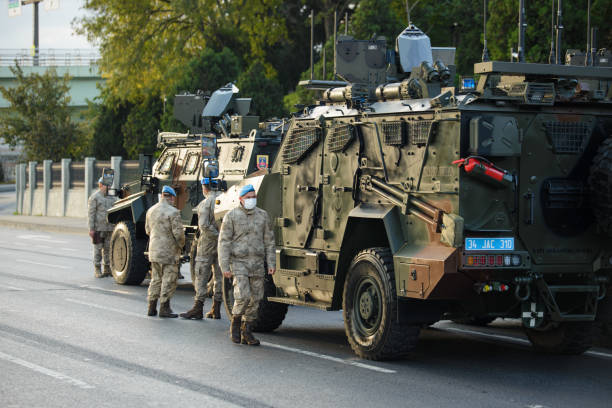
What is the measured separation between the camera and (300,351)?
39.1 ft

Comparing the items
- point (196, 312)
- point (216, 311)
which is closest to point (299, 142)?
point (216, 311)

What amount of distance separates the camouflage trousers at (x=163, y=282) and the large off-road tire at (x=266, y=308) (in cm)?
162

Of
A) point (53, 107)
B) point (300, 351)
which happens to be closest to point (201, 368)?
point (300, 351)

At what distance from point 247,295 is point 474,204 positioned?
3176mm

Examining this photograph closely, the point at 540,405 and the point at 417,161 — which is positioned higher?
the point at 417,161

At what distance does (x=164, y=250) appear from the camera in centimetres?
1501

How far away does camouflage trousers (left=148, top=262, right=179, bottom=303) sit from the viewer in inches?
585

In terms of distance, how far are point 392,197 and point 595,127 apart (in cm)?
214

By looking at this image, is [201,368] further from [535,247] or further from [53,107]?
[53,107]

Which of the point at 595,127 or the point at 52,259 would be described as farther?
the point at 52,259

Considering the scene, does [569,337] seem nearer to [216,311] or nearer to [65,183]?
[216,311]

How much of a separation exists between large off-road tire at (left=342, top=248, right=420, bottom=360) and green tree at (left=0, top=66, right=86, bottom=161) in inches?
1835

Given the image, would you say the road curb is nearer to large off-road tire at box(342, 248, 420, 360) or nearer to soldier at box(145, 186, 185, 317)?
soldier at box(145, 186, 185, 317)

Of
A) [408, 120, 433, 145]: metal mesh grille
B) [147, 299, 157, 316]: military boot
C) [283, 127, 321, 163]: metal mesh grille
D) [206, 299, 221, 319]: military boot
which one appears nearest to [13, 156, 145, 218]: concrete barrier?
[147, 299, 157, 316]: military boot
